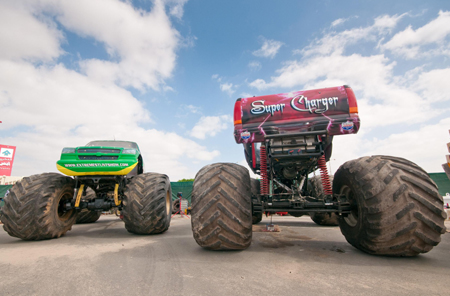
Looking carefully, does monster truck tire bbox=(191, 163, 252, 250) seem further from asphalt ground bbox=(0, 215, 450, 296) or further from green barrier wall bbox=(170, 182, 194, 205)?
green barrier wall bbox=(170, 182, 194, 205)

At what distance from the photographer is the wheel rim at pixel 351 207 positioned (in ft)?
10.7

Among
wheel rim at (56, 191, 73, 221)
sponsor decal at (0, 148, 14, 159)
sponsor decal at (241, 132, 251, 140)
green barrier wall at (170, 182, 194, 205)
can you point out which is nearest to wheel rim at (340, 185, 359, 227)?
sponsor decal at (241, 132, 251, 140)

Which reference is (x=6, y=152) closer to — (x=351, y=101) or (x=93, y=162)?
(x=93, y=162)

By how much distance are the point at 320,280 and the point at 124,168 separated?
13.7 feet

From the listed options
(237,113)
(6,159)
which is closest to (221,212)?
(237,113)

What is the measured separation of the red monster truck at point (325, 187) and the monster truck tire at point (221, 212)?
0.04ft

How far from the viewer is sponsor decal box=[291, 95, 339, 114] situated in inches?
136

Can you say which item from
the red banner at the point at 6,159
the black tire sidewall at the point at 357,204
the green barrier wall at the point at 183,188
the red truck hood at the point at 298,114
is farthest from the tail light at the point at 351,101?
the red banner at the point at 6,159

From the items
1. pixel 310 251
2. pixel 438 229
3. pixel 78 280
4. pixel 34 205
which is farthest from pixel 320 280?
pixel 34 205

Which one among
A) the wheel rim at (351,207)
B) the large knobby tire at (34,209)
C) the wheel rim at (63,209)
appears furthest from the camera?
the wheel rim at (63,209)

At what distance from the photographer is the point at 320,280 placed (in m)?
2.18

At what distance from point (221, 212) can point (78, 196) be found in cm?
369

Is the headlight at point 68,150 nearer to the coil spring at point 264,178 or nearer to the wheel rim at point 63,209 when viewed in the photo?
the wheel rim at point 63,209

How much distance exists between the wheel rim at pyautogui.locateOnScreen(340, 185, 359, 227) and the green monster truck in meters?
3.60
